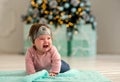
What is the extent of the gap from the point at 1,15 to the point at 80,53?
103 cm

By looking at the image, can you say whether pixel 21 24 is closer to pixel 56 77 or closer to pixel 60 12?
pixel 60 12

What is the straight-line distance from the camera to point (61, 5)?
3287 mm

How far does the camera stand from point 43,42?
190 centimetres

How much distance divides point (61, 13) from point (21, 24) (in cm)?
63

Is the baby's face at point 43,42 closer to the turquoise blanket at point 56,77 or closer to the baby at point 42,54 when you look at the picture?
the baby at point 42,54

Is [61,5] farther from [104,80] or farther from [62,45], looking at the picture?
[104,80]

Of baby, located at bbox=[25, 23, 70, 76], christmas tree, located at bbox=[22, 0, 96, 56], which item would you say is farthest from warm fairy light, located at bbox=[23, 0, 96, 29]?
baby, located at bbox=[25, 23, 70, 76]

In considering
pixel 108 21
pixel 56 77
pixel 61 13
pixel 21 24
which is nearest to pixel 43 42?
pixel 56 77

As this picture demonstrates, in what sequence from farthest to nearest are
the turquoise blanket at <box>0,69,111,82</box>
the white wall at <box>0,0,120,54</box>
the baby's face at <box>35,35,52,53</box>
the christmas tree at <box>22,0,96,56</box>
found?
1. the white wall at <box>0,0,120,54</box>
2. the christmas tree at <box>22,0,96,56</box>
3. the baby's face at <box>35,35,52,53</box>
4. the turquoise blanket at <box>0,69,111,82</box>

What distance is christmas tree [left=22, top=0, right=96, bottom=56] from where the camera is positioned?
3256 mm

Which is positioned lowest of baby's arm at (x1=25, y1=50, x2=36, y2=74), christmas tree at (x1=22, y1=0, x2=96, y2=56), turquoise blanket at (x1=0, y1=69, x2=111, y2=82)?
turquoise blanket at (x1=0, y1=69, x2=111, y2=82)

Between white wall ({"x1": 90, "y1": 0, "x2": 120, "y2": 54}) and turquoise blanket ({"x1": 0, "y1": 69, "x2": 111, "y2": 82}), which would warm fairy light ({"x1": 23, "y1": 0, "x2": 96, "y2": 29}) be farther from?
turquoise blanket ({"x1": 0, "y1": 69, "x2": 111, "y2": 82})

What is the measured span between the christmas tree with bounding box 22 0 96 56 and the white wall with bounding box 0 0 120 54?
0.36 meters

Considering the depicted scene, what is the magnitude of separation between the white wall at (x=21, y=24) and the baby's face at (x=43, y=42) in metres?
1.79
